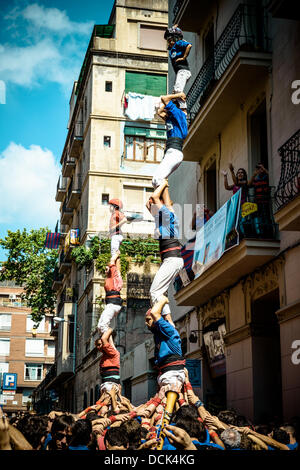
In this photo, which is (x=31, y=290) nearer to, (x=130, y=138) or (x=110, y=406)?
(x=130, y=138)

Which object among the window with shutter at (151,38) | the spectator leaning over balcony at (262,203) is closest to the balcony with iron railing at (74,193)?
the window with shutter at (151,38)

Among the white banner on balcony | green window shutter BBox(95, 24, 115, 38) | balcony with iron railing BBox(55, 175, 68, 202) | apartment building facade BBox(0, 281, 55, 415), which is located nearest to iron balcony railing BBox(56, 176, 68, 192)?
balcony with iron railing BBox(55, 175, 68, 202)

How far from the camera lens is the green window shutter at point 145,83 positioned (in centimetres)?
4112

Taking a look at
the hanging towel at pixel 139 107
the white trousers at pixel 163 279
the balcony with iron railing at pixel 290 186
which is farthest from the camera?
the hanging towel at pixel 139 107

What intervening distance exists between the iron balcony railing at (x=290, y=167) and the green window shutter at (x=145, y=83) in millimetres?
29063

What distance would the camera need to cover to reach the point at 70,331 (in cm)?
4259

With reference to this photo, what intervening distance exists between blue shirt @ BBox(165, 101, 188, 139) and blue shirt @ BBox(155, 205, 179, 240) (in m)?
1.22

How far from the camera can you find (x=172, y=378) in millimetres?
7477

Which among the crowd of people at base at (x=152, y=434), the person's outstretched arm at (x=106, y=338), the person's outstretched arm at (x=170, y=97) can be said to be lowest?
the crowd of people at base at (x=152, y=434)

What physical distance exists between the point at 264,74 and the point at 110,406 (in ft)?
25.8

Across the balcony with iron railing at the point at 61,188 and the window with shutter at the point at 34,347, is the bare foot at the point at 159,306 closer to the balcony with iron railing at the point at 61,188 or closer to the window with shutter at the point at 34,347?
the balcony with iron railing at the point at 61,188

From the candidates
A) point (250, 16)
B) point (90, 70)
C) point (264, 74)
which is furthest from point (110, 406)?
point (90, 70)

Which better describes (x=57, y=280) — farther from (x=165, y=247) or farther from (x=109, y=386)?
(x=165, y=247)

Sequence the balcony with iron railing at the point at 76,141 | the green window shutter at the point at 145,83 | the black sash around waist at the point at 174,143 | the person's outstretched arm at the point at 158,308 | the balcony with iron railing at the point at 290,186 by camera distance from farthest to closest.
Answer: the balcony with iron railing at the point at 76,141 < the green window shutter at the point at 145,83 < the balcony with iron railing at the point at 290,186 < the black sash around waist at the point at 174,143 < the person's outstretched arm at the point at 158,308
